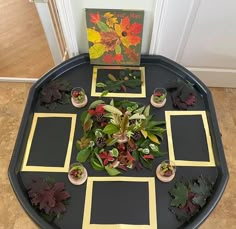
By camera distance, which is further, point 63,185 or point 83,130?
point 83,130

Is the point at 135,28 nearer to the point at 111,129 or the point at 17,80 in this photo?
the point at 111,129

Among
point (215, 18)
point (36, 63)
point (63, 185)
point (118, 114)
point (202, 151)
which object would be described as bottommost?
point (63, 185)

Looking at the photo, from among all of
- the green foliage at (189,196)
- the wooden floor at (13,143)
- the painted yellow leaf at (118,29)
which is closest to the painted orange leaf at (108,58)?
the painted yellow leaf at (118,29)

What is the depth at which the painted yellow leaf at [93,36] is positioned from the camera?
1.20 metres

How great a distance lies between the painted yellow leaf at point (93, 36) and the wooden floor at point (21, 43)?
3.09 feet

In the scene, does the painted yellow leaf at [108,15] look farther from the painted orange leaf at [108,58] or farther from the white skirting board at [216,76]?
the white skirting board at [216,76]

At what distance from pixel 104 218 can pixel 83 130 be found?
1.22 feet

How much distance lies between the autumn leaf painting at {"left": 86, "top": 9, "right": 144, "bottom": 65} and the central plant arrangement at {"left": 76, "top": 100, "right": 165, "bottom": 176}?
0.27 meters

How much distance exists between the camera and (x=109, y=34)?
3.96ft

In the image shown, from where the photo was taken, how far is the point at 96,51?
1260 millimetres

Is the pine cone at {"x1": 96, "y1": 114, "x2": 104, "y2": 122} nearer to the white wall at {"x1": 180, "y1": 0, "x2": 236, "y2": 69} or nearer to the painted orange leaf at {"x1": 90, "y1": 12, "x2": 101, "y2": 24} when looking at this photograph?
the painted orange leaf at {"x1": 90, "y1": 12, "x2": 101, "y2": 24}

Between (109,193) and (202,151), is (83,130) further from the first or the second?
(202,151)

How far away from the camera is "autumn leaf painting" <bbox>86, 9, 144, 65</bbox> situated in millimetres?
1155

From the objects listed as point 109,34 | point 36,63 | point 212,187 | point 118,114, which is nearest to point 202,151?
point 212,187
